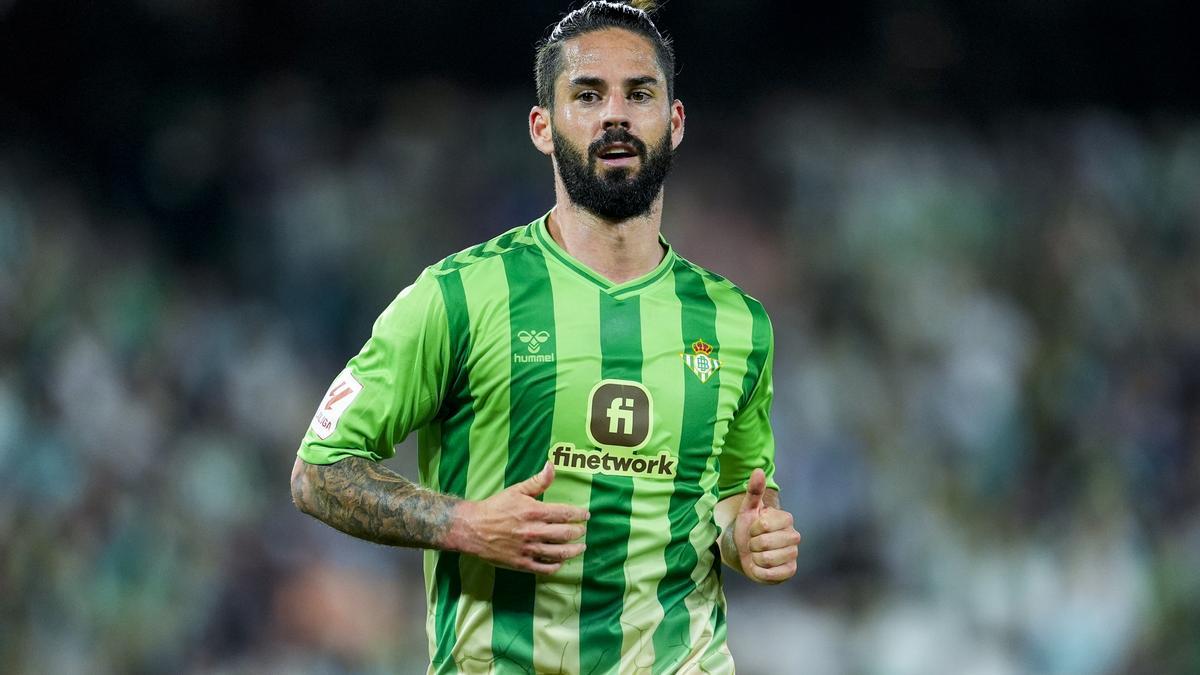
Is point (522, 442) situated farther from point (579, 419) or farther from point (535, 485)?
point (535, 485)

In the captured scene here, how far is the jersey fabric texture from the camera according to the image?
9.48ft

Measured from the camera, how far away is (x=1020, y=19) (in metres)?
7.28

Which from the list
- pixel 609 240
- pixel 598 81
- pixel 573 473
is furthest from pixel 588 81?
pixel 573 473

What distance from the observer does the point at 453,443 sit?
3.00 metres

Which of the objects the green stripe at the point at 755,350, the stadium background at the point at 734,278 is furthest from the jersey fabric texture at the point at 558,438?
the stadium background at the point at 734,278

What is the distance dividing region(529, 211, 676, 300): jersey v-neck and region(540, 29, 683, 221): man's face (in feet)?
0.40

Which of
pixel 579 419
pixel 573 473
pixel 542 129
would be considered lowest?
pixel 573 473

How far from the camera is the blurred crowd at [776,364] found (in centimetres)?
622

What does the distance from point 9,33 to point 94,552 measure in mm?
2724

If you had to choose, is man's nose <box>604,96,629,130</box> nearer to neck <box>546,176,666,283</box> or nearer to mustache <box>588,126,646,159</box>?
mustache <box>588,126,646,159</box>

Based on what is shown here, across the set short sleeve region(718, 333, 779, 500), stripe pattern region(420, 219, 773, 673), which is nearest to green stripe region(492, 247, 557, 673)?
stripe pattern region(420, 219, 773, 673)

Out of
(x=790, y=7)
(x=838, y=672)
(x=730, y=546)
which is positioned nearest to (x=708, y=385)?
(x=730, y=546)

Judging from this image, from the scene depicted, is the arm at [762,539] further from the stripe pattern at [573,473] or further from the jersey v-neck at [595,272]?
the jersey v-neck at [595,272]

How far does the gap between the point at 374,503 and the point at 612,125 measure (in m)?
1.05
